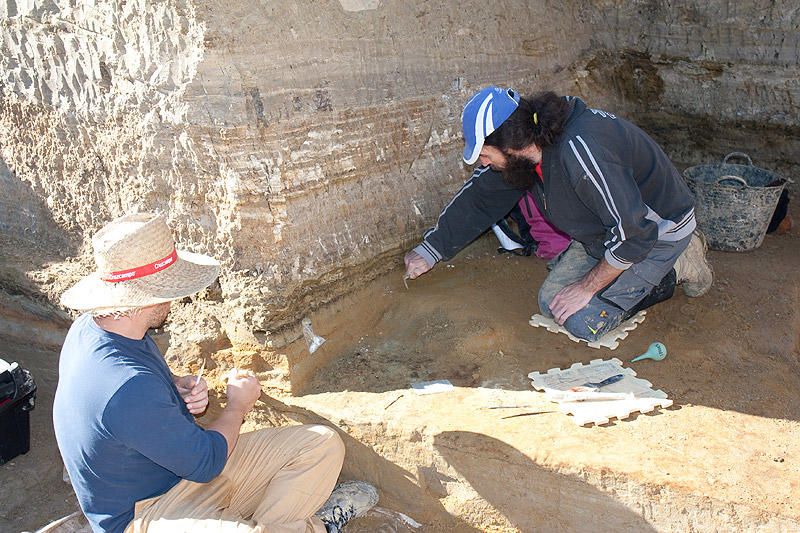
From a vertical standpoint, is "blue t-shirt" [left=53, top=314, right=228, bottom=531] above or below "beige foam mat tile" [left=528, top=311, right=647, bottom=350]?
above

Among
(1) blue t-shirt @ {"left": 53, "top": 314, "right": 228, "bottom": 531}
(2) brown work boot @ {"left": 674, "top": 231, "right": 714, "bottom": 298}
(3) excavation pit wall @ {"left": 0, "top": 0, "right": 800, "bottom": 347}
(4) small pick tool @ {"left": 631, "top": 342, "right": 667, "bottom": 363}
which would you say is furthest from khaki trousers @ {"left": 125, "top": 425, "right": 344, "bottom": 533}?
(2) brown work boot @ {"left": 674, "top": 231, "right": 714, "bottom": 298}

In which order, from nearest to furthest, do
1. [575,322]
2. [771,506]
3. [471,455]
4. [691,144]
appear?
[771,506] < [471,455] < [575,322] < [691,144]

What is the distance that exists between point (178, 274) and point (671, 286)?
2693mm

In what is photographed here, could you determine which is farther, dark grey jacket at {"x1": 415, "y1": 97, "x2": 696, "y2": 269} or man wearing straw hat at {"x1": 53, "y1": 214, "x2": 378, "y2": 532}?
dark grey jacket at {"x1": 415, "y1": 97, "x2": 696, "y2": 269}

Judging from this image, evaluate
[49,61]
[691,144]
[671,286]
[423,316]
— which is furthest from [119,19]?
[691,144]

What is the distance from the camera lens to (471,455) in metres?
3.22

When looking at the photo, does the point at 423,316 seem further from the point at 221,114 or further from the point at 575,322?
the point at 221,114

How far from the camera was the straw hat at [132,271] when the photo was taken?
2.50 meters

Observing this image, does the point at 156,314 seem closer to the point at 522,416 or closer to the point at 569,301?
the point at 522,416

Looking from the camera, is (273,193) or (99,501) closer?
(99,501)

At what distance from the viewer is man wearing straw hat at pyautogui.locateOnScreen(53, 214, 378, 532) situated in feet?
7.91

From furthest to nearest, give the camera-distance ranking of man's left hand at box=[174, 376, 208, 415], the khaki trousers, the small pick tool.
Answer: the small pick tool, man's left hand at box=[174, 376, 208, 415], the khaki trousers

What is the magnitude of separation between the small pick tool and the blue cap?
4.31 ft

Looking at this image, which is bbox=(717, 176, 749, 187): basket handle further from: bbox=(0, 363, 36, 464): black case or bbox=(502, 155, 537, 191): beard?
bbox=(0, 363, 36, 464): black case
